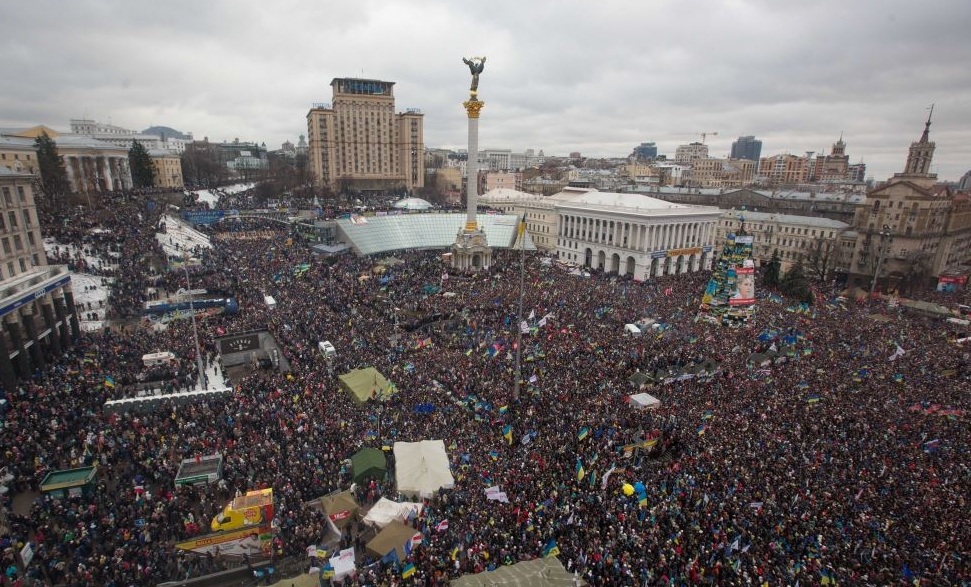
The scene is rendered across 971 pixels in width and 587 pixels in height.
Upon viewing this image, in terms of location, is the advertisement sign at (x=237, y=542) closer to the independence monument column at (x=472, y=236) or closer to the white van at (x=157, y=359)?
the white van at (x=157, y=359)

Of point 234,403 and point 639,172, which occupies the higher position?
point 639,172

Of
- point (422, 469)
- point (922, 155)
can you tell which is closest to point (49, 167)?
point (422, 469)

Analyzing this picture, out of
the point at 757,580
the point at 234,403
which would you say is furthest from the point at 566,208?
the point at 757,580

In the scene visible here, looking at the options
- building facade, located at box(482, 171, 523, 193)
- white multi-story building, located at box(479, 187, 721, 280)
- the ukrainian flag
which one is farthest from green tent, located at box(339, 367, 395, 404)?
building facade, located at box(482, 171, 523, 193)

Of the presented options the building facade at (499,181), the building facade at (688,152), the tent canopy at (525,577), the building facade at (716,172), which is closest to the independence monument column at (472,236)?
the tent canopy at (525,577)

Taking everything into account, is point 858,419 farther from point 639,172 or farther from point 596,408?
point 639,172

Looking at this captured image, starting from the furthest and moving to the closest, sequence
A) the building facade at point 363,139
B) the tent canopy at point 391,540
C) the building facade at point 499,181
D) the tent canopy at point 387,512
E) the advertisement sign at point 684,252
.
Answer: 1. the building facade at point 499,181
2. the building facade at point 363,139
3. the advertisement sign at point 684,252
4. the tent canopy at point 387,512
5. the tent canopy at point 391,540

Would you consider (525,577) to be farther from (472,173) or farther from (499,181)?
(499,181)
